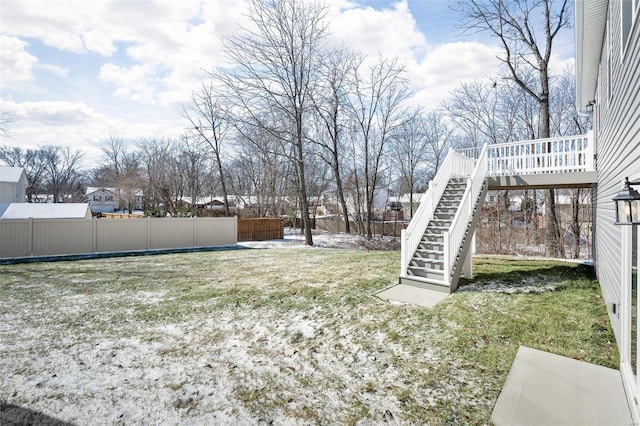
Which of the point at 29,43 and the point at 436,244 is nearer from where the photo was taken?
the point at 436,244

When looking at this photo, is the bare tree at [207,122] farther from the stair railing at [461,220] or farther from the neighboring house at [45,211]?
the stair railing at [461,220]

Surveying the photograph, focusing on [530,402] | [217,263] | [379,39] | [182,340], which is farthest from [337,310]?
[379,39]

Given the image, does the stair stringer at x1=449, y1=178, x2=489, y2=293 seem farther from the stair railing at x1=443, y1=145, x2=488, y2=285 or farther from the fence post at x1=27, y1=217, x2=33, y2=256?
the fence post at x1=27, y1=217, x2=33, y2=256

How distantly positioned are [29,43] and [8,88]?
4.94 meters

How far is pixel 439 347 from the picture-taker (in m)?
3.61

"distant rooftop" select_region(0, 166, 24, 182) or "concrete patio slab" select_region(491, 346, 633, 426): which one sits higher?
"distant rooftop" select_region(0, 166, 24, 182)

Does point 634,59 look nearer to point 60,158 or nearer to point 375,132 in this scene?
point 375,132

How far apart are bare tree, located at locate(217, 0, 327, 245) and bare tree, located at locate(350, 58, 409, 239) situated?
16.9 feet

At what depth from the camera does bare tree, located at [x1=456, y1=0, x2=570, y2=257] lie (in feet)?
42.1

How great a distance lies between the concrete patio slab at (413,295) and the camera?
17.0 ft

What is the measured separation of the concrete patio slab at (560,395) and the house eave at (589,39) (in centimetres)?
572

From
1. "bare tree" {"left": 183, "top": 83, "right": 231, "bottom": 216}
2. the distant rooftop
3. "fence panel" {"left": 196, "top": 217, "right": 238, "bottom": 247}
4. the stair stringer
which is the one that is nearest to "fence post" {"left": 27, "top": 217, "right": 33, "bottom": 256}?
"fence panel" {"left": 196, "top": 217, "right": 238, "bottom": 247}

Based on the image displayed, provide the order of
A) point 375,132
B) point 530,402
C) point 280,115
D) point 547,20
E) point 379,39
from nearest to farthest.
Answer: point 530,402 < point 547,20 < point 280,115 < point 379,39 < point 375,132

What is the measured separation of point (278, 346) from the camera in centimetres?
372
